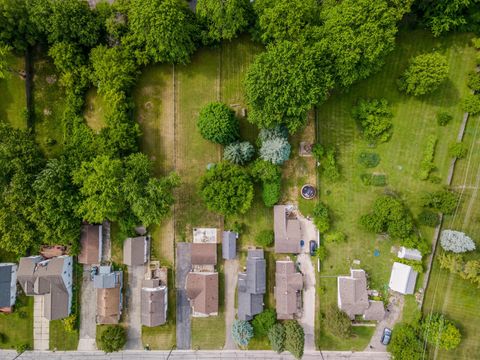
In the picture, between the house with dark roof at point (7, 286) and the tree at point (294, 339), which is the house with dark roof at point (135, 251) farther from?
the tree at point (294, 339)

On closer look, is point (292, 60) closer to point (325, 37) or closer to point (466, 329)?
point (325, 37)

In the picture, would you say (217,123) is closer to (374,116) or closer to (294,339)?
(374,116)

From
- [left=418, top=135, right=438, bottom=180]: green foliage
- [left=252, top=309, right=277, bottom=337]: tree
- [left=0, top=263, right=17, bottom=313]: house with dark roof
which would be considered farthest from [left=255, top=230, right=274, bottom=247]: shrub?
[left=0, top=263, right=17, bottom=313]: house with dark roof

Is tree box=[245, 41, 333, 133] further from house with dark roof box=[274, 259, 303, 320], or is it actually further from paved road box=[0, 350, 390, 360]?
paved road box=[0, 350, 390, 360]

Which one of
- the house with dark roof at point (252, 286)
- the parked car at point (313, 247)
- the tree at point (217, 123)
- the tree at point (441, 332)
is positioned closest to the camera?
the tree at point (217, 123)

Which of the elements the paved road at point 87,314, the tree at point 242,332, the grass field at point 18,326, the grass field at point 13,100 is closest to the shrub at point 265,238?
the tree at point 242,332

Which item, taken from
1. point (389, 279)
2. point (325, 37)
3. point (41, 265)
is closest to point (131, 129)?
point (41, 265)

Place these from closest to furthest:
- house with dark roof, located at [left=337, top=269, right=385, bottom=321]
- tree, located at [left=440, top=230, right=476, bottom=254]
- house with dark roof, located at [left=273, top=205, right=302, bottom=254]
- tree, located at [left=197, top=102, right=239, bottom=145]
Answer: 1. tree, located at [left=197, top=102, right=239, bottom=145]
2. tree, located at [left=440, top=230, right=476, bottom=254]
3. house with dark roof, located at [left=337, top=269, right=385, bottom=321]
4. house with dark roof, located at [left=273, top=205, right=302, bottom=254]
